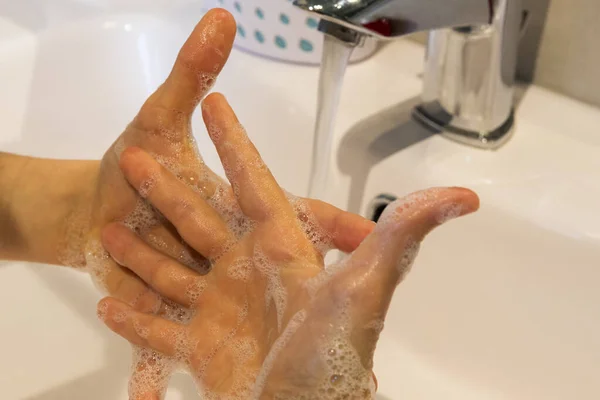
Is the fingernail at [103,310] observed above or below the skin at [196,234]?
below

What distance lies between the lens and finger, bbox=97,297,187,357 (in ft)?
1.42

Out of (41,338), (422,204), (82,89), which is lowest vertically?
(41,338)

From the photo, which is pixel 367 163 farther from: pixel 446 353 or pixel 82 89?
pixel 82 89

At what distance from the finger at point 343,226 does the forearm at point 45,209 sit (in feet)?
0.69

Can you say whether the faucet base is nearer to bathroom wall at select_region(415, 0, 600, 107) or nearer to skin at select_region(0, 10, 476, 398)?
bathroom wall at select_region(415, 0, 600, 107)

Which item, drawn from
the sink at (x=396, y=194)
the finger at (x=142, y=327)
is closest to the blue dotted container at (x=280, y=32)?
the sink at (x=396, y=194)

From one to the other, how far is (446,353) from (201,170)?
0.33m

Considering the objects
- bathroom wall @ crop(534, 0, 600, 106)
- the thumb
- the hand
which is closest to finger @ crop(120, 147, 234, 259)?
the hand

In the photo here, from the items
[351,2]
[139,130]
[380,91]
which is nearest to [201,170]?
[139,130]

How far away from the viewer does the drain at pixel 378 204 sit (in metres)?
0.63

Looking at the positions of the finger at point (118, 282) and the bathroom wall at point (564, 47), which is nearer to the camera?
the finger at point (118, 282)

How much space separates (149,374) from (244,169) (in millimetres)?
158

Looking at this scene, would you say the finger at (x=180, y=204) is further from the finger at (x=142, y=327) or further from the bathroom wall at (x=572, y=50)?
the bathroom wall at (x=572, y=50)

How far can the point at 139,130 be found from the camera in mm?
479
